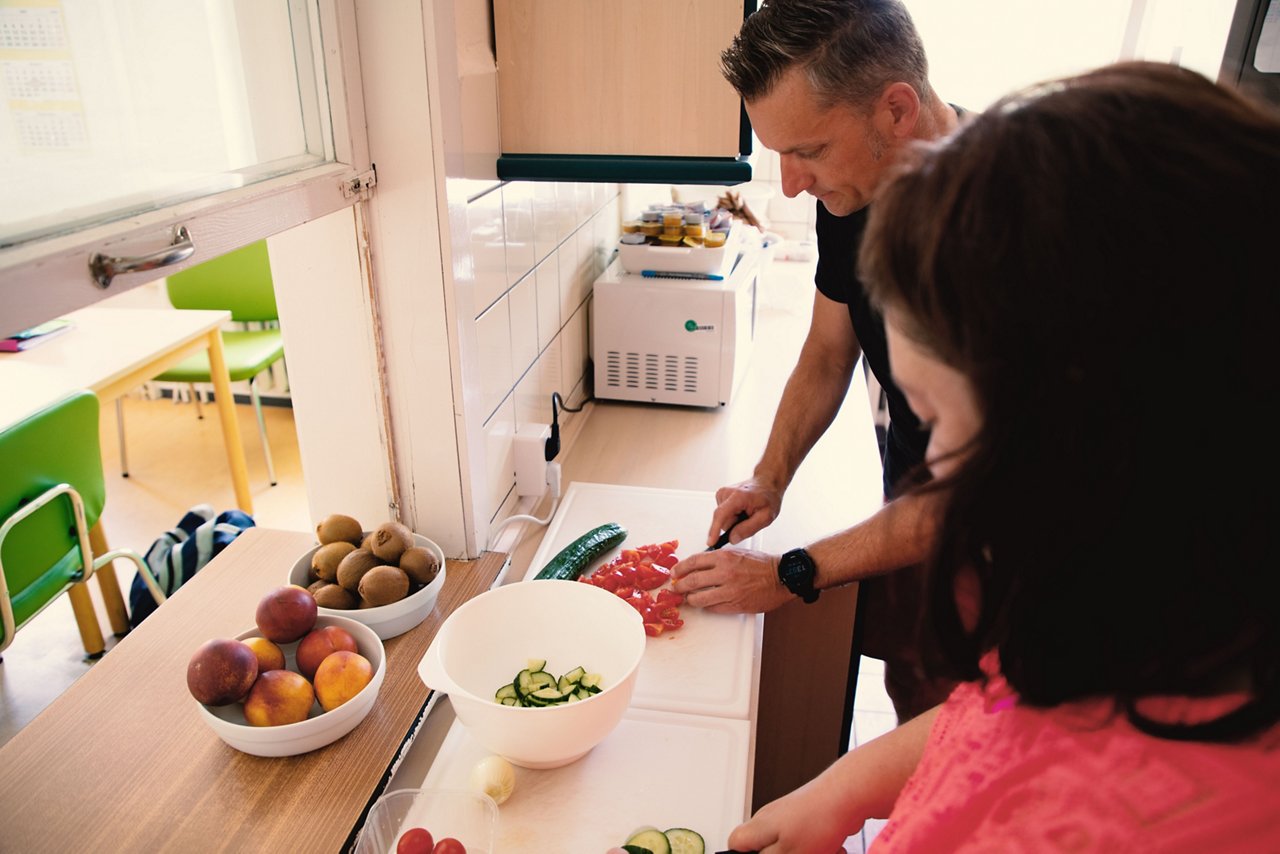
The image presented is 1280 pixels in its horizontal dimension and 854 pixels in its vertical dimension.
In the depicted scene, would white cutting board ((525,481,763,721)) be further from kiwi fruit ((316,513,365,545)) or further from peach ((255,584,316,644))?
peach ((255,584,316,644))

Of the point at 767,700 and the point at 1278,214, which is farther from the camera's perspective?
the point at 767,700

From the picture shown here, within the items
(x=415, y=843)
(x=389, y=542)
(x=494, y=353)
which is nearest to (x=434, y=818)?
(x=415, y=843)

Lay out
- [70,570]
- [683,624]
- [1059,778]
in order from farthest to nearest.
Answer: [70,570] → [683,624] → [1059,778]

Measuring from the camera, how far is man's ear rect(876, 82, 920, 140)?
114 centimetres

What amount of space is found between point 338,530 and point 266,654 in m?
0.24

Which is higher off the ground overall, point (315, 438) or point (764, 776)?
point (315, 438)

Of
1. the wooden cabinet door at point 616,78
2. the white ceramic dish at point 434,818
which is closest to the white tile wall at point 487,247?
the wooden cabinet door at point 616,78

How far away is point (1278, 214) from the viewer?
1.40 ft

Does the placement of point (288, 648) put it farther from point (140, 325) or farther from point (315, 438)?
point (140, 325)

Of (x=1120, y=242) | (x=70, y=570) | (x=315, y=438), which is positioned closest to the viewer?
(x=1120, y=242)

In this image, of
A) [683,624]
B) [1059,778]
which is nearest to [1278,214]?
[1059,778]

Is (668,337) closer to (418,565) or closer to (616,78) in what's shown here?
(616,78)

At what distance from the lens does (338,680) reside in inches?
38.9

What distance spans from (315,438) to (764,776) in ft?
3.46
